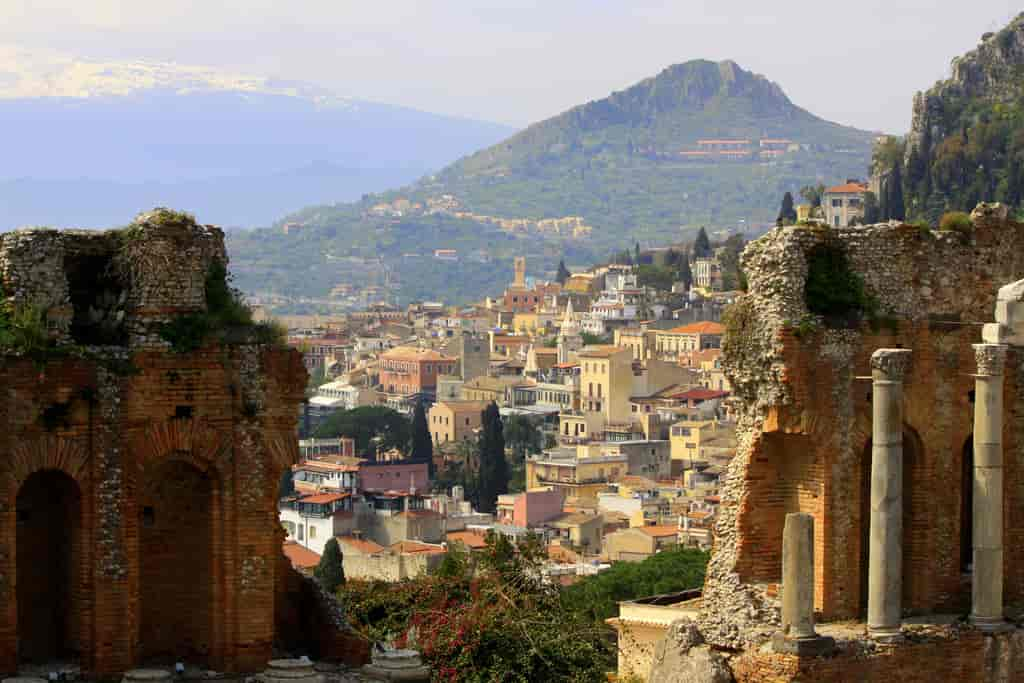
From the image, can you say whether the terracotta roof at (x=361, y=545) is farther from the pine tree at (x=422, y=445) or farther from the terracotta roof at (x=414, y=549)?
the pine tree at (x=422, y=445)

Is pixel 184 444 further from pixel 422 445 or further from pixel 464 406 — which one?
pixel 464 406

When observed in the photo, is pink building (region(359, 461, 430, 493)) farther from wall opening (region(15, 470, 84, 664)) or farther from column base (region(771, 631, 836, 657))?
wall opening (region(15, 470, 84, 664))

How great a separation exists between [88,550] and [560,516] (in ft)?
344

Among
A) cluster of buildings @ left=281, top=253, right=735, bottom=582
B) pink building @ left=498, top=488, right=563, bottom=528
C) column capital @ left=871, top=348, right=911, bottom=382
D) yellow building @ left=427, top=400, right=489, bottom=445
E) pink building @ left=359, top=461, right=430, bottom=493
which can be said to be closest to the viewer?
column capital @ left=871, top=348, right=911, bottom=382

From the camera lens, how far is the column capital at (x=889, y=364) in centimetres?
2312

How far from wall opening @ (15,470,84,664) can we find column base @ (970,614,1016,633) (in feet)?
31.4

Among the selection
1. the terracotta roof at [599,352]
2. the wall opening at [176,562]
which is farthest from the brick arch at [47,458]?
the terracotta roof at [599,352]

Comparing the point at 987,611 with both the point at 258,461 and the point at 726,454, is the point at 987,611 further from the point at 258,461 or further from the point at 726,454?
the point at 726,454

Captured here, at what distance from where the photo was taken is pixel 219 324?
20906mm

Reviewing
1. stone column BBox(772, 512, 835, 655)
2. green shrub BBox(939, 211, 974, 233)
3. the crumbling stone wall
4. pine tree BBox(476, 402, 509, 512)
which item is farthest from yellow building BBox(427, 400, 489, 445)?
stone column BBox(772, 512, 835, 655)

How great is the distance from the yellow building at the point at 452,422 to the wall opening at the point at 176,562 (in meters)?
151

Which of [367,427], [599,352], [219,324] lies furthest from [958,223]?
[599,352]

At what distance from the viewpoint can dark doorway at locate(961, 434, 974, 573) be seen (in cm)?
2525

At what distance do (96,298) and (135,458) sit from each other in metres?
1.73
